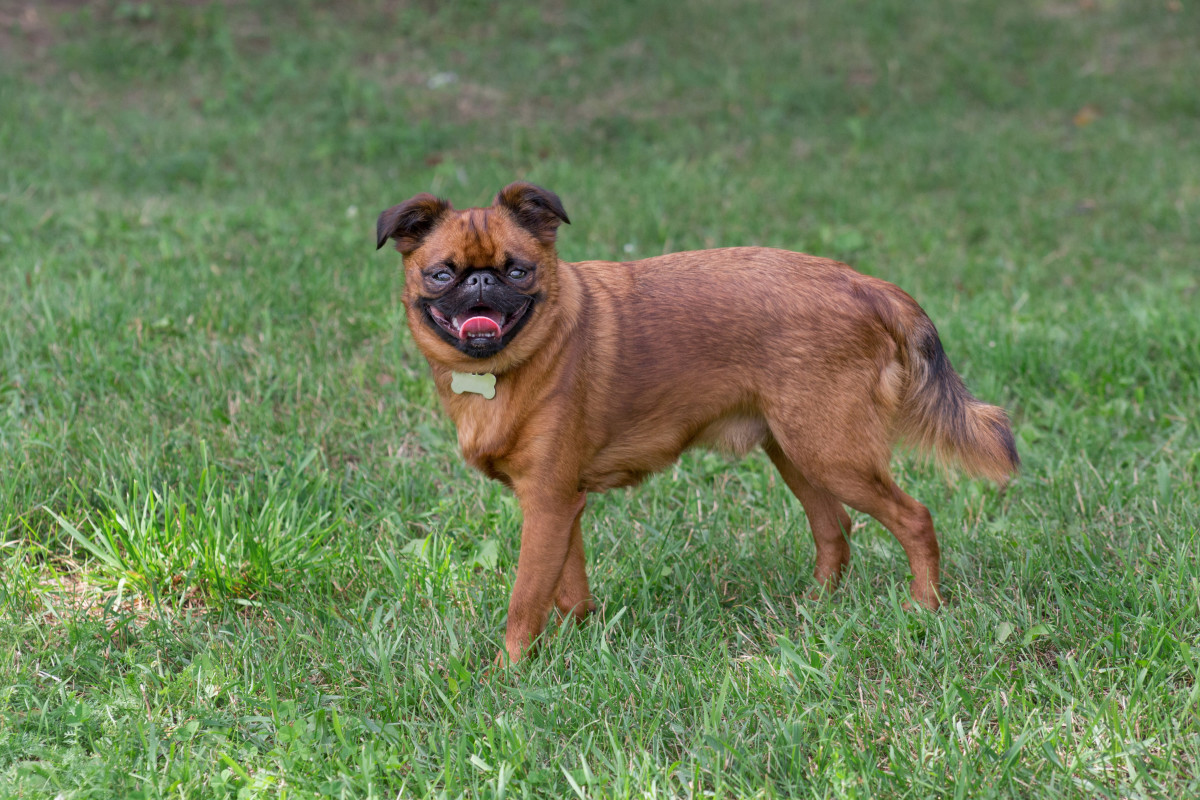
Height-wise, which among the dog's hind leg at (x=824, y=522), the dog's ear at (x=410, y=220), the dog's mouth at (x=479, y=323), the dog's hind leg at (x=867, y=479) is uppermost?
the dog's ear at (x=410, y=220)

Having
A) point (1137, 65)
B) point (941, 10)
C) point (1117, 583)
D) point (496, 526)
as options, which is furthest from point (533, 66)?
point (1117, 583)

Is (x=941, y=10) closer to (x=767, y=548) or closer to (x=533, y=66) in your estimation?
(x=533, y=66)

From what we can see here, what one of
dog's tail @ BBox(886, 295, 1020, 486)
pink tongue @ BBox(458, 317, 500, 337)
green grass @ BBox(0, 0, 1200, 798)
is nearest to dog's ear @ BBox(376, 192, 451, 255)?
pink tongue @ BBox(458, 317, 500, 337)

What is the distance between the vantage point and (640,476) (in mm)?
3885

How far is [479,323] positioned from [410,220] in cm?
52

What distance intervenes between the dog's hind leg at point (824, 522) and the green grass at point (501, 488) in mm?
89

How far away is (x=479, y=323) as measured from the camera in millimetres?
3307

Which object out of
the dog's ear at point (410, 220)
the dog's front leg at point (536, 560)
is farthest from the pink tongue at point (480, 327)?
the dog's front leg at point (536, 560)

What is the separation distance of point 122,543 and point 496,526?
4.72 ft

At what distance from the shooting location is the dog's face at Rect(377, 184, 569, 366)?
3.37 m

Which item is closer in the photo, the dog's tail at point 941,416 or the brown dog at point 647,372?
the brown dog at point 647,372

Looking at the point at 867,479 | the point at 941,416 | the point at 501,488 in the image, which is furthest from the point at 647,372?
the point at 501,488

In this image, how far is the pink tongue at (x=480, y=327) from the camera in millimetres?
3307

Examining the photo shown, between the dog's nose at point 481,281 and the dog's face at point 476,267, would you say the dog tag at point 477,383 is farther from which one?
the dog's nose at point 481,281
